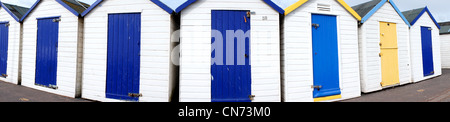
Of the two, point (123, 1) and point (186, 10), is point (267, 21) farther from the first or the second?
point (123, 1)

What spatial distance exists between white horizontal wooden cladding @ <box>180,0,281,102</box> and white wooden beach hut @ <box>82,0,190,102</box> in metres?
0.48

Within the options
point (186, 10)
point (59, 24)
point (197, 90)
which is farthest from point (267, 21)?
point (59, 24)

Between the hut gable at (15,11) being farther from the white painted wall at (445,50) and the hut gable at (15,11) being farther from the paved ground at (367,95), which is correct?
the white painted wall at (445,50)

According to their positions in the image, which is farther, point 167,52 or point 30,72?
point 30,72

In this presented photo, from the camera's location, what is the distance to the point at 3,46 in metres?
6.25

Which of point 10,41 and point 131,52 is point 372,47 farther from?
point 10,41

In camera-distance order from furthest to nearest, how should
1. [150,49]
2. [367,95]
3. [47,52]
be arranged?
[47,52], [367,95], [150,49]

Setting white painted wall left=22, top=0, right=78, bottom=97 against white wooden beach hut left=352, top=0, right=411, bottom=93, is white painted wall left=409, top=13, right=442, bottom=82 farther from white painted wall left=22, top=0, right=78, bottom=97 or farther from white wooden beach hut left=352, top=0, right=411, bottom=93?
white painted wall left=22, top=0, right=78, bottom=97

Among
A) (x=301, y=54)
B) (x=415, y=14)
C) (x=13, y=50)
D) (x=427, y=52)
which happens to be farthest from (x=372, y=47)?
(x=13, y=50)

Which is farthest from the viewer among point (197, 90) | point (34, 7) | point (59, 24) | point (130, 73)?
point (34, 7)

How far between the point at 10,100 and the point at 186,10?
494 cm

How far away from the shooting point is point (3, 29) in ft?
20.6

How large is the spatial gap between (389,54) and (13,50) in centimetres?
1327

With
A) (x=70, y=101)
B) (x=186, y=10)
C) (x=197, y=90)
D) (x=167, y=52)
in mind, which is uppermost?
(x=186, y=10)
